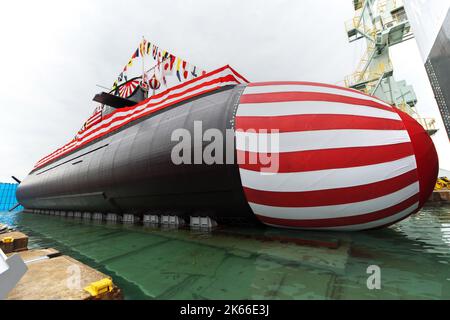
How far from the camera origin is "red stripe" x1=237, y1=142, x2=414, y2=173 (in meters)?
2.98

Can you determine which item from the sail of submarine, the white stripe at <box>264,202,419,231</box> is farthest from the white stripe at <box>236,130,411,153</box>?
the white stripe at <box>264,202,419,231</box>

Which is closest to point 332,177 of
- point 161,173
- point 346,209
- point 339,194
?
point 339,194

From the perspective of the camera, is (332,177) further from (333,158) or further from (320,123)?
(320,123)

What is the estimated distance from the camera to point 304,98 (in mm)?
3566

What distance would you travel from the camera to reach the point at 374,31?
2039 centimetres

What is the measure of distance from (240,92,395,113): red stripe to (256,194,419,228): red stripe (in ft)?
4.70

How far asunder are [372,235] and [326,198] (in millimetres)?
1486

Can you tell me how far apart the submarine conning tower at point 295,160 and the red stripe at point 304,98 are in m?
0.02

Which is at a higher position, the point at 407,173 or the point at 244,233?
the point at 407,173

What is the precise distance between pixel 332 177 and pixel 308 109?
3.74 feet

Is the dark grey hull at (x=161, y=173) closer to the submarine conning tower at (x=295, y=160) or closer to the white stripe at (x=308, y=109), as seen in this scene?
the submarine conning tower at (x=295, y=160)
